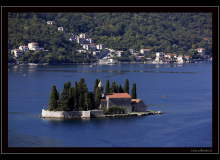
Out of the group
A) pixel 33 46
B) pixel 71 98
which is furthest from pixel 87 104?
pixel 33 46

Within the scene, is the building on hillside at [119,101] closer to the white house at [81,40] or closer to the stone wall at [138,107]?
the stone wall at [138,107]

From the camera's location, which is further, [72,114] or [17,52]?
[17,52]

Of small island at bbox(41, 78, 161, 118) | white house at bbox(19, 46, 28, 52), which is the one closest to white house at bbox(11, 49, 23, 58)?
white house at bbox(19, 46, 28, 52)

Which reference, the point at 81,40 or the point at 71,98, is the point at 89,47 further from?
the point at 71,98

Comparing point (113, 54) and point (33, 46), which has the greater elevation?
point (33, 46)

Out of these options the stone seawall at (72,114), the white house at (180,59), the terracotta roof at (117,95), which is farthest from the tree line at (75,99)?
the white house at (180,59)

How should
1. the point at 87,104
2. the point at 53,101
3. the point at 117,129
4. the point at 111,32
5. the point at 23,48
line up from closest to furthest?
the point at 117,129
the point at 53,101
the point at 87,104
the point at 23,48
the point at 111,32

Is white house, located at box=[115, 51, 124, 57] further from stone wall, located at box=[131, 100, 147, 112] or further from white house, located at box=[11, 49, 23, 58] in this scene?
stone wall, located at box=[131, 100, 147, 112]
